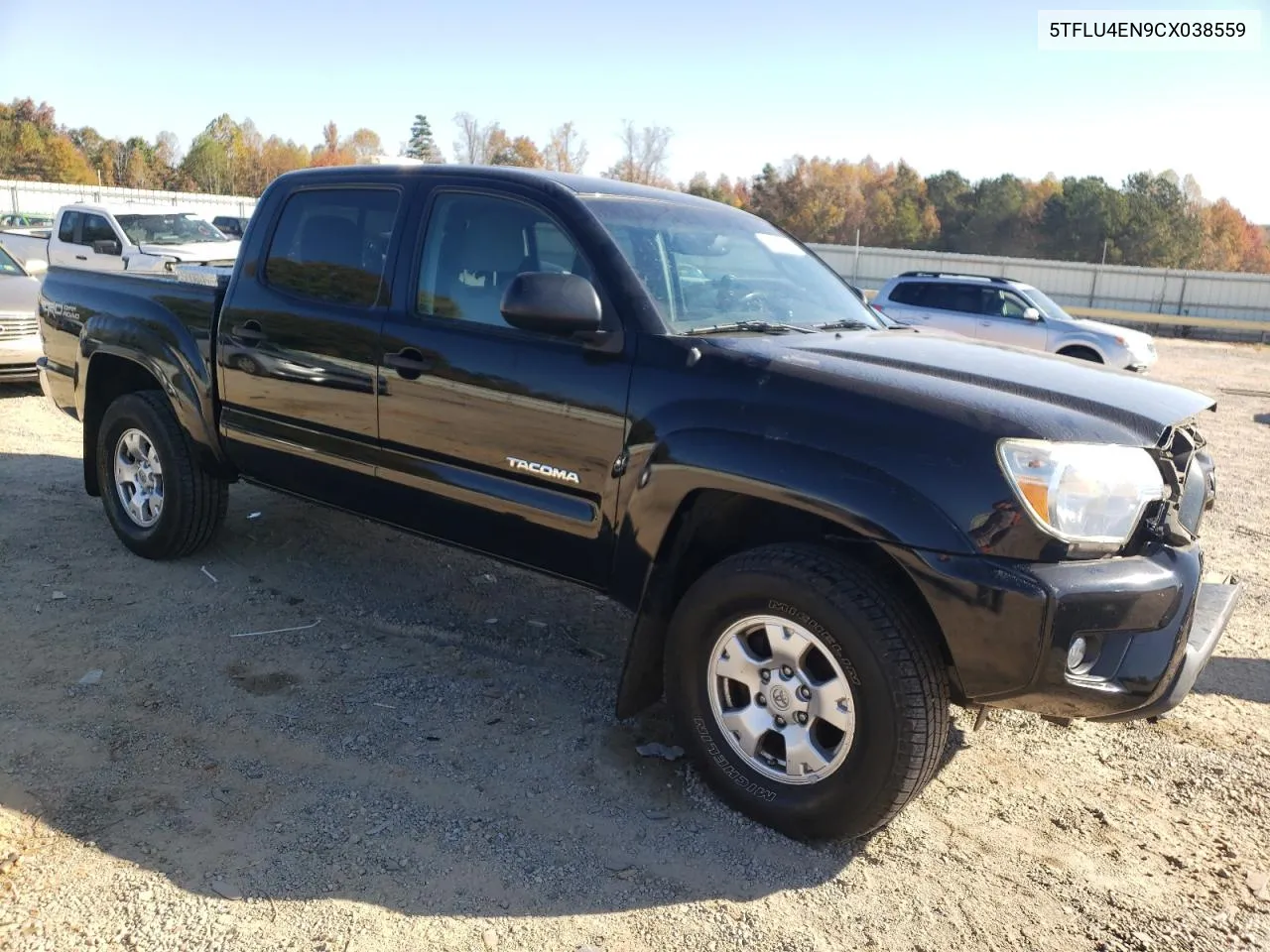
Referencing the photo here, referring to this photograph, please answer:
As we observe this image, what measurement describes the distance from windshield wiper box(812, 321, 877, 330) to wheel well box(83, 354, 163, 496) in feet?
11.2

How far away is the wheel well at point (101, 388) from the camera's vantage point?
5.17 meters

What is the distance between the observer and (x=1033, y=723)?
3.82 m

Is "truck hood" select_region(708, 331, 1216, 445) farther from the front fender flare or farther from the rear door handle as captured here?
the rear door handle

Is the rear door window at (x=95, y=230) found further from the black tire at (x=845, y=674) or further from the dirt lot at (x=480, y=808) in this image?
the black tire at (x=845, y=674)

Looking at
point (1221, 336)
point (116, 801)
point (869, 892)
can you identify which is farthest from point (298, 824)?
point (1221, 336)

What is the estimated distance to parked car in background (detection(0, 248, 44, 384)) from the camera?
29.9ft

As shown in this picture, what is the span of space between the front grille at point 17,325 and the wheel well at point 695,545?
27.2 feet

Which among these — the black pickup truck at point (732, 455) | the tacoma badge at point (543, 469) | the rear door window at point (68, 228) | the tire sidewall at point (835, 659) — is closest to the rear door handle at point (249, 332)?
the black pickup truck at point (732, 455)

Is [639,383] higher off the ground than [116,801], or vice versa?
[639,383]

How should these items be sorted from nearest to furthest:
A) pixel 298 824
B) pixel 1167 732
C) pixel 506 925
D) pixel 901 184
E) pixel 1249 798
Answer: pixel 506 925 → pixel 298 824 → pixel 1249 798 → pixel 1167 732 → pixel 901 184

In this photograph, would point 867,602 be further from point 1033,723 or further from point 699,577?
point 1033,723

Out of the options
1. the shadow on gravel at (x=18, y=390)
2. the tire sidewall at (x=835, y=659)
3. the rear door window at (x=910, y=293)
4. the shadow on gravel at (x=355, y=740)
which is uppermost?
the rear door window at (x=910, y=293)

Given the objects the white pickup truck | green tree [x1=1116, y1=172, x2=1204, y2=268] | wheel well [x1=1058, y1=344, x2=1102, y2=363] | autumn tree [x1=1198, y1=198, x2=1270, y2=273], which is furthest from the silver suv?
autumn tree [x1=1198, y1=198, x2=1270, y2=273]

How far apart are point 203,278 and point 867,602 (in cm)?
383
